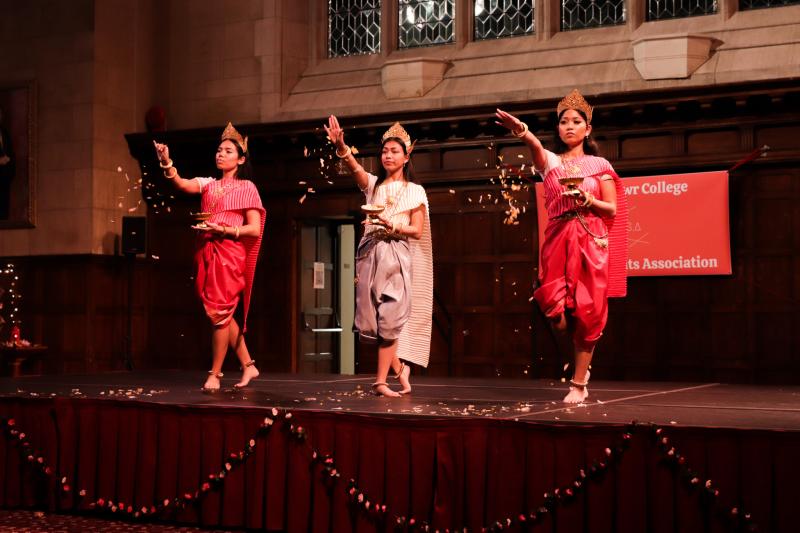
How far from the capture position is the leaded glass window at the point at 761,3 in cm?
899

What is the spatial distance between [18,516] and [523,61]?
6231mm

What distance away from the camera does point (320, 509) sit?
4707 mm

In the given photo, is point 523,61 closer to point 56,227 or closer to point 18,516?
point 56,227

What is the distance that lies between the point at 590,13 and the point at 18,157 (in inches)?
231

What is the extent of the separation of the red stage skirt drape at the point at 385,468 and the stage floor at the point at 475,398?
87 millimetres

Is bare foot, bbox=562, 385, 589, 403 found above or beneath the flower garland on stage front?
above

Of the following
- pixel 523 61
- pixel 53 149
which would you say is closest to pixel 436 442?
pixel 523 61

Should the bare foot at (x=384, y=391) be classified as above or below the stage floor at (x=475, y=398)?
above

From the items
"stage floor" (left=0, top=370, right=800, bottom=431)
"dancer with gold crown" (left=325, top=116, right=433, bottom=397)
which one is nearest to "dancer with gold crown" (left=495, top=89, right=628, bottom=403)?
"stage floor" (left=0, top=370, right=800, bottom=431)

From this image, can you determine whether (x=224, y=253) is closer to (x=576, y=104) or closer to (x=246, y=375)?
(x=246, y=375)

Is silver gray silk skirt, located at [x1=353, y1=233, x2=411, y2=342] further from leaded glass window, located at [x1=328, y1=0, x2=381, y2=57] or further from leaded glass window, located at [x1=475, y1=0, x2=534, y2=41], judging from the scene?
leaded glass window, located at [x1=328, y1=0, x2=381, y2=57]

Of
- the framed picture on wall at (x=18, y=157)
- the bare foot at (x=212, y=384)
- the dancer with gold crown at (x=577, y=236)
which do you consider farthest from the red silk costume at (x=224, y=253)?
the framed picture on wall at (x=18, y=157)

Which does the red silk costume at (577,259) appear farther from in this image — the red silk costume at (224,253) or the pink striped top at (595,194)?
the red silk costume at (224,253)

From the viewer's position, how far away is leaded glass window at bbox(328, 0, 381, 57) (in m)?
10.8
